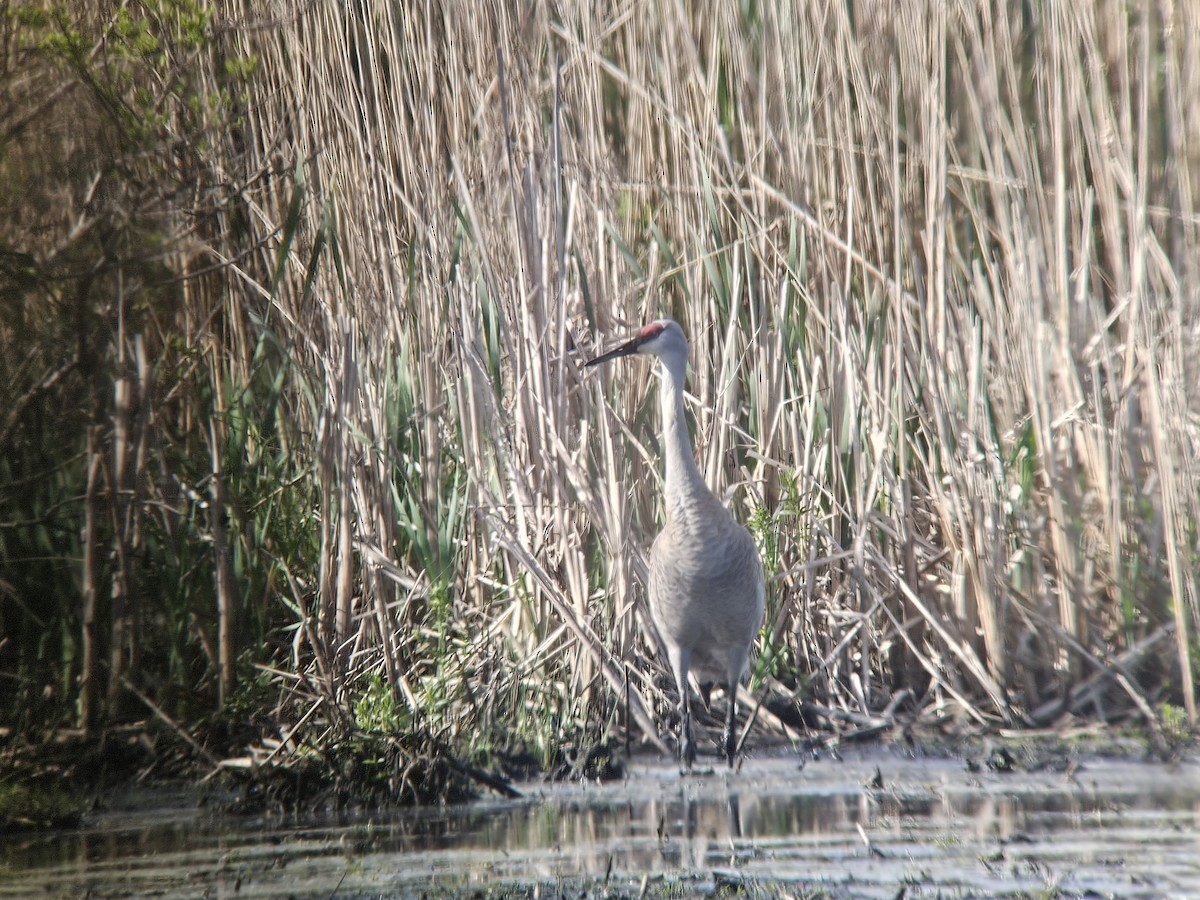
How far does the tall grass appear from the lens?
4.31 metres

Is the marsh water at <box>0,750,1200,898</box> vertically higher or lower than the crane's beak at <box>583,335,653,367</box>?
lower

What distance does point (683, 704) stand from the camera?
4305 millimetres

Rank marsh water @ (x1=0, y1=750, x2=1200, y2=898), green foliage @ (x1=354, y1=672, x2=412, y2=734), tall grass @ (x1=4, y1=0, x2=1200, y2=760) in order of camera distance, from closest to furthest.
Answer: marsh water @ (x1=0, y1=750, x2=1200, y2=898), green foliage @ (x1=354, y1=672, x2=412, y2=734), tall grass @ (x1=4, y1=0, x2=1200, y2=760)

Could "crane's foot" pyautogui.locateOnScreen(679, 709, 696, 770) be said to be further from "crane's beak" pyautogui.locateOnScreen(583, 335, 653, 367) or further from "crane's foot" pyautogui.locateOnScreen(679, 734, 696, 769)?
"crane's beak" pyautogui.locateOnScreen(583, 335, 653, 367)

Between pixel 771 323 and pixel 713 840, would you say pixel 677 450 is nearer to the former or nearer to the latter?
pixel 771 323

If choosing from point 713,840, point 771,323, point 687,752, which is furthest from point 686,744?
point 771,323

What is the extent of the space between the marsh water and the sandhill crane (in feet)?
1.45

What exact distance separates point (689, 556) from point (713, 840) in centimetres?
105

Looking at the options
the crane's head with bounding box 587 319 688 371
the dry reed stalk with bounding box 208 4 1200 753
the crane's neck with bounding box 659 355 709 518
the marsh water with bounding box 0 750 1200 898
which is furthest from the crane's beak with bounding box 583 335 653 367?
the marsh water with bounding box 0 750 1200 898

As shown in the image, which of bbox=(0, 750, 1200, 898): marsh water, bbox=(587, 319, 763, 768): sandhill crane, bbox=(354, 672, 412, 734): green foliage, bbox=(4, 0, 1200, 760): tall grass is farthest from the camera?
bbox=(4, 0, 1200, 760): tall grass

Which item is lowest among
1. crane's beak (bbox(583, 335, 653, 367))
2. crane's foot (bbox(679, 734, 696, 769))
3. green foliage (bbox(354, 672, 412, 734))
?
crane's foot (bbox(679, 734, 696, 769))

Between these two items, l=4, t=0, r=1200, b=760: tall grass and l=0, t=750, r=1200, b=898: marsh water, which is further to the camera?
l=4, t=0, r=1200, b=760: tall grass

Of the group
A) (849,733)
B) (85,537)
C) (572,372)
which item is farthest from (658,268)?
(85,537)

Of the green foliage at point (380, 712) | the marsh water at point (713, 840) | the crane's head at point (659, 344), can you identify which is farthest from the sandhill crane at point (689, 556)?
the green foliage at point (380, 712)
